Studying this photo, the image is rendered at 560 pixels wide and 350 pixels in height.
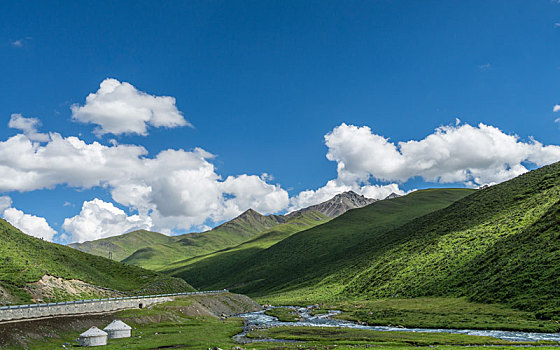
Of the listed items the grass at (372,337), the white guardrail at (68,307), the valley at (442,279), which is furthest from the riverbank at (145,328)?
the grass at (372,337)

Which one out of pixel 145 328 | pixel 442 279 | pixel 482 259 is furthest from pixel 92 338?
pixel 482 259

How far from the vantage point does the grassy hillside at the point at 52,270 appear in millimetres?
100875

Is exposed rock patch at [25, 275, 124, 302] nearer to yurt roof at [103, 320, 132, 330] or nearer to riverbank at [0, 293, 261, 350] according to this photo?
riverbank at [0, 293, 261, 350]

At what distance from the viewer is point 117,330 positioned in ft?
224

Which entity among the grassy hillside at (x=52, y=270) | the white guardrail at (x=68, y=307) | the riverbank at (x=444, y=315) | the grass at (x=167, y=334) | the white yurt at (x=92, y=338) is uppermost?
the grassy hillside at (x=52, y=270)

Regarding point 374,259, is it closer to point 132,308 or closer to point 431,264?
point 431,264

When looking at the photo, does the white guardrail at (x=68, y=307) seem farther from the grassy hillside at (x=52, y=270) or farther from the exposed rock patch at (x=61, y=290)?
the grassy hillside at (x=52, y=270)

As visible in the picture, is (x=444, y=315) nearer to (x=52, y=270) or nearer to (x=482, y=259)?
(x=482, y=259)

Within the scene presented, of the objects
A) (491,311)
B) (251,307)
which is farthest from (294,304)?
(491,311)

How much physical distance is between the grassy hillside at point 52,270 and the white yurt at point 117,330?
38.0 metres

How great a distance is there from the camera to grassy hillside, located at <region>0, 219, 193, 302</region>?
3971 inches

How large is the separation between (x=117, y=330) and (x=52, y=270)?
62.7 m

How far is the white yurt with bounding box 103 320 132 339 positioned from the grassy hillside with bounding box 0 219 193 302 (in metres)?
38.0

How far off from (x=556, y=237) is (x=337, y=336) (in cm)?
6906
